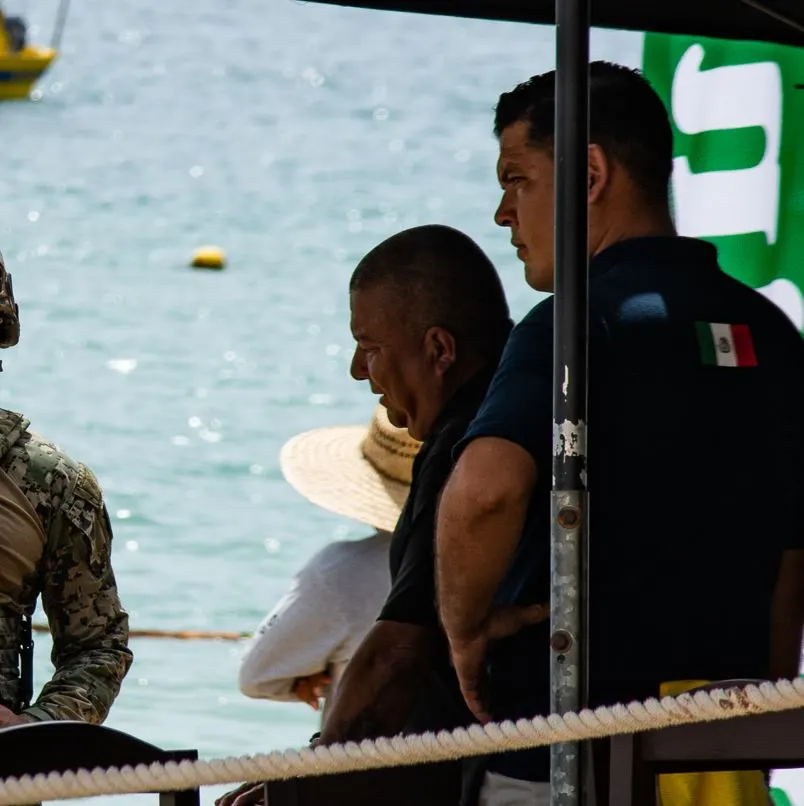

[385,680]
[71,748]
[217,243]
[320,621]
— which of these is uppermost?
[71,748]

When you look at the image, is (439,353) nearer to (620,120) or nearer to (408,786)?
(620,120)

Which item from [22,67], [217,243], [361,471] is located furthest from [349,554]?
[22,67]

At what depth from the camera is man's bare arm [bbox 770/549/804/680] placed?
8.59 ft

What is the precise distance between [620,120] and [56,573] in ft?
3.56

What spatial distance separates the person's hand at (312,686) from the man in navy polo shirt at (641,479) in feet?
3.53

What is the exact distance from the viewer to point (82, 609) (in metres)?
3.01

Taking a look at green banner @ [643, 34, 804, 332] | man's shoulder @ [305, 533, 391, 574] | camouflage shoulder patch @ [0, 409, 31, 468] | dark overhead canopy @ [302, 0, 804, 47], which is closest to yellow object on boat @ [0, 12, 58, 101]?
green banner @ [643, 34, 804, 332]

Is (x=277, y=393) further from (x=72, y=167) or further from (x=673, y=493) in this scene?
(x=673, y=493)

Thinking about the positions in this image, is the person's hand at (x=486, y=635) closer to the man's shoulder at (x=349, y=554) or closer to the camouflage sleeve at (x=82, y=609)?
the camouflage sleeve at (x=82, y=609)

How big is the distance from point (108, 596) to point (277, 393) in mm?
16112

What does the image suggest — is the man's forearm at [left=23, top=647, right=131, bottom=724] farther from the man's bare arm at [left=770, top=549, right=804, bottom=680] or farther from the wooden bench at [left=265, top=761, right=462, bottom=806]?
the man's bare arm at [left=770, top=549, right=804, bottom=680]

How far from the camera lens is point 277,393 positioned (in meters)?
19.1

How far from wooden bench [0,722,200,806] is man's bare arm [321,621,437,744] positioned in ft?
2.08

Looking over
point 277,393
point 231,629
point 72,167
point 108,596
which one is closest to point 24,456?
point 108,596
